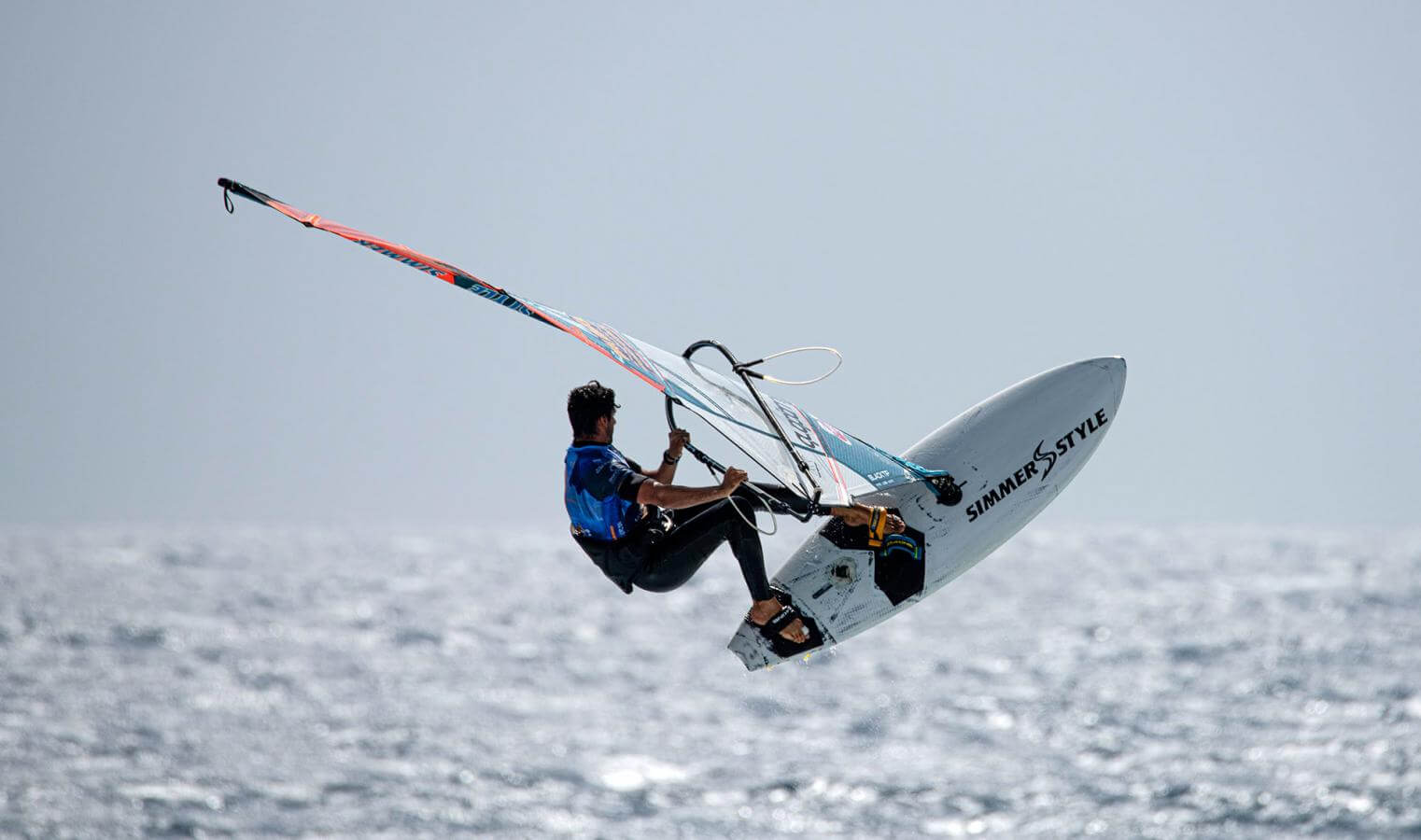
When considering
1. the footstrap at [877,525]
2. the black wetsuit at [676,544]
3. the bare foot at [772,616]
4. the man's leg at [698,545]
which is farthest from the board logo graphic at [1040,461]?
the man's leg at [698,545]

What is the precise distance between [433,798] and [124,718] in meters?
43.0

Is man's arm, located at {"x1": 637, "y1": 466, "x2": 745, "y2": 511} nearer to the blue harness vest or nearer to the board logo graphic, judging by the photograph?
the blue harness vest

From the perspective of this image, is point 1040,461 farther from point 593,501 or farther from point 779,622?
point 593,501

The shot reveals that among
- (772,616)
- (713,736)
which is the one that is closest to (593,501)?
(772,616)

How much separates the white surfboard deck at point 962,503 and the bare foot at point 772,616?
125 mm

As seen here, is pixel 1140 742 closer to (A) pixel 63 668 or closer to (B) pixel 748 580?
(A) pixel 63 668

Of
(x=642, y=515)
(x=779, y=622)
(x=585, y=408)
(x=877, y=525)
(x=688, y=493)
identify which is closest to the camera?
(x=688, y=493)

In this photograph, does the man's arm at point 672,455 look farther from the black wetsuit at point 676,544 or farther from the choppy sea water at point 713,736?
the choppy sea water at point 713,736

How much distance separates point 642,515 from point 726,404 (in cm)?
103

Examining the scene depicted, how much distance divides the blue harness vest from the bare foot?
1286 millimetres

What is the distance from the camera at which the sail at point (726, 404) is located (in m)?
9.66

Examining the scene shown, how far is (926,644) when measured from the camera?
198625mm

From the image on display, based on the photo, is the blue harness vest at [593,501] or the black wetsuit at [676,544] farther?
the black wetsuit at [676,544]

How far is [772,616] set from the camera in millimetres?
10836
